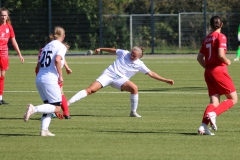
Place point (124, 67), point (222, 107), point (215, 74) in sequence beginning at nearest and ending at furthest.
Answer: point (215, 74) → point (222, 107) → point (124, 67)

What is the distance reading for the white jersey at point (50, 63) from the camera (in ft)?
33.9

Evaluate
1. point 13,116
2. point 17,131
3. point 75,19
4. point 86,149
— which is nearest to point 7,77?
point 13,116

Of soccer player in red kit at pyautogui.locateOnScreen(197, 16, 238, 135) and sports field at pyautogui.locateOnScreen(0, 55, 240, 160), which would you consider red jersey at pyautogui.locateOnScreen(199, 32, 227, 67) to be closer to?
soccer player in red kit at pyautogui.locateOnScreen(197, 16, 238, 135)

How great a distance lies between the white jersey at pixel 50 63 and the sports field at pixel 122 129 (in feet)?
2.96

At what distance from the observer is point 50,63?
10.4 metres

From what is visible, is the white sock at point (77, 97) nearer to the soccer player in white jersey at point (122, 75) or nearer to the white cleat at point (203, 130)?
the soccer player in white jersey at point (122, 75)

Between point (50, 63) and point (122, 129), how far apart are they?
189cm

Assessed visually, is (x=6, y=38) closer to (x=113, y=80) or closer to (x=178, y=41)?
(x=113, y=80)

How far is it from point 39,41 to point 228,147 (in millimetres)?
32847

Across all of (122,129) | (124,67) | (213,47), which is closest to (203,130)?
(213,47)

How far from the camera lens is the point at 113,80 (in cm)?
1361

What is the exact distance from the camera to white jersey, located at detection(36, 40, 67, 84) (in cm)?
1034

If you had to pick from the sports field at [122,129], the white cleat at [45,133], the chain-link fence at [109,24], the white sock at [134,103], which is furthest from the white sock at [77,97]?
the chain-link fence at [109,24]

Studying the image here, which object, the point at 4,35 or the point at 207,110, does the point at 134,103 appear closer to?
the point at 207,110
